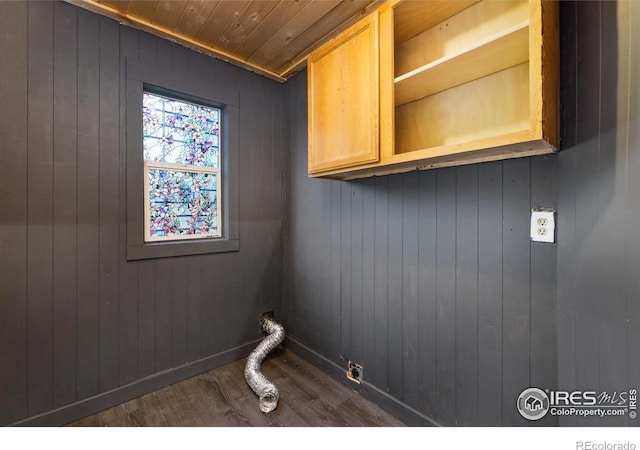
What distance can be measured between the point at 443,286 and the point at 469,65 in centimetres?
105

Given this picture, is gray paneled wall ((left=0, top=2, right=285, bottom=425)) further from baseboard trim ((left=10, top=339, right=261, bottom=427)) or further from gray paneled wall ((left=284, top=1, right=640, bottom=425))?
gray paneled wall ((left=284, top=1, right=640, bottom=425))

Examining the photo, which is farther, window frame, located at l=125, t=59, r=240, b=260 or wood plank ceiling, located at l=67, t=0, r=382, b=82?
window frame, located at l=125, t=59, r=240, b=260

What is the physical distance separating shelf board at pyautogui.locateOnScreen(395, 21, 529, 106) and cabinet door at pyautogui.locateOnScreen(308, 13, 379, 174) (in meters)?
0.18

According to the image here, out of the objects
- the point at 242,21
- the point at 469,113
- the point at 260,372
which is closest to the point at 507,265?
the point at 469,113

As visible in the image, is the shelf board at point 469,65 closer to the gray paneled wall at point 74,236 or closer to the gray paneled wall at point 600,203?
the gray paneled wall at point 600,203

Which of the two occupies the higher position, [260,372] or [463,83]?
[463,83]

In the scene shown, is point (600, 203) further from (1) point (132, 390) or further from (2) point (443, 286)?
(1) point (132, 390)

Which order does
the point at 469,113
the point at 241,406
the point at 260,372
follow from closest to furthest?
1. the point at 469,113
2. the point at 241,406
3. the point at 260,372

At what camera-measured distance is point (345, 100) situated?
4.88 feet

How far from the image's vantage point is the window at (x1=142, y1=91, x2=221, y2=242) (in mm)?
1919

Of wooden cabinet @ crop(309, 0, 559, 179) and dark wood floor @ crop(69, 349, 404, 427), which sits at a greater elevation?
wooden cabinet @ crop(309, 0, 559, 179)

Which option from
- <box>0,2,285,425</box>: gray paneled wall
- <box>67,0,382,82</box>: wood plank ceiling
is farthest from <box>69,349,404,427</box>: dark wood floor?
<box>67,0,382,82</box>: wood plank ceiling
